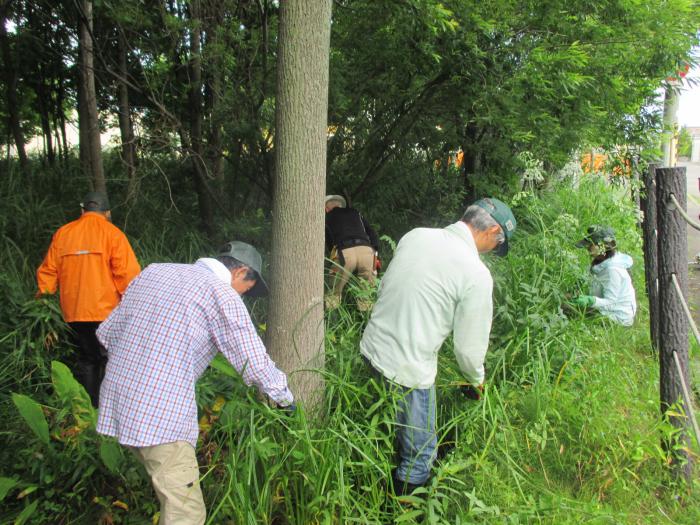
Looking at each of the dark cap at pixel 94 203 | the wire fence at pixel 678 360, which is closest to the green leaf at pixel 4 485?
the dark cap at pixel 94 203

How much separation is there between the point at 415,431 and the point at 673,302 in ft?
4.82

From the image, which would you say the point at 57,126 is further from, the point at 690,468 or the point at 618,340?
the point at 690,468

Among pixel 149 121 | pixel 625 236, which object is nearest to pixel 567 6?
pixel 625 236

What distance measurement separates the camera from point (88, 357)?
153 inches

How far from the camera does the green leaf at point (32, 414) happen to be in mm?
2496

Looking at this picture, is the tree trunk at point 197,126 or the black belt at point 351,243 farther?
the tree trunk at point 197,126

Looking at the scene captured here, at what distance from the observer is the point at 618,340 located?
13.6 feet

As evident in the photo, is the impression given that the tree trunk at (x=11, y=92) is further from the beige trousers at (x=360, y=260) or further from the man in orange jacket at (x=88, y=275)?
the beige trousers at (x=360, y=260)

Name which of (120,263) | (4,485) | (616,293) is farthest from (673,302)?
(120,263)

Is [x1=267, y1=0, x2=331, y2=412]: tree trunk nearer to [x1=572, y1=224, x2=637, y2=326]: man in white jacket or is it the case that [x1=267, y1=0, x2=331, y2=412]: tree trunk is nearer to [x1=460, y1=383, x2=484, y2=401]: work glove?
[x1=460, y1=383, x2=484, y2=401]: work glove

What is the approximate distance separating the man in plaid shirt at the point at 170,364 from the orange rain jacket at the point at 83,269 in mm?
1857

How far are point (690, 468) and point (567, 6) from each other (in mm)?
3874

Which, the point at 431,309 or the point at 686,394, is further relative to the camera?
the point at 686,394

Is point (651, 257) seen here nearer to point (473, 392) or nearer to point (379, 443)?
point (473, 392)
